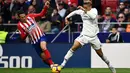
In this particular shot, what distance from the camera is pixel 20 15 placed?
14.9m

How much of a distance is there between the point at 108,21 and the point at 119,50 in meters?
1.69

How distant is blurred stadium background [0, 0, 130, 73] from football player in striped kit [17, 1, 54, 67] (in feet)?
8.03

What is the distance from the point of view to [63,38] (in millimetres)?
20469

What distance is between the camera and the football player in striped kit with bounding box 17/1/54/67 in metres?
14.8

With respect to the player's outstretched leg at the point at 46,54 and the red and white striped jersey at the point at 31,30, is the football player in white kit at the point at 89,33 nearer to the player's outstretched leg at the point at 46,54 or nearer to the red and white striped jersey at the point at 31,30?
the player's outstretched leg at the point at 46,54

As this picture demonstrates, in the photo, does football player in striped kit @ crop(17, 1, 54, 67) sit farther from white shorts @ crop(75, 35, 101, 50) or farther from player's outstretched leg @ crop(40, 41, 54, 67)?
white shorts @ crop(75, 35, 101, 50)

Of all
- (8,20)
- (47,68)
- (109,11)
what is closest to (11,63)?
(47,68)

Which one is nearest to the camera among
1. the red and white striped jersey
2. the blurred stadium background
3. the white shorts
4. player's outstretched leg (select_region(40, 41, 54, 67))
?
the white shorts

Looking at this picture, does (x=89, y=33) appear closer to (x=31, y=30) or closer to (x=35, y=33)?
(x=35, y=33)

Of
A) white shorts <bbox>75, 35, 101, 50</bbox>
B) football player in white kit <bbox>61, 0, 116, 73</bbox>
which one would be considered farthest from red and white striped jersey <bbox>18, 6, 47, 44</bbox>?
white shorts <bbox>75, 35, 101, 50</bbox>

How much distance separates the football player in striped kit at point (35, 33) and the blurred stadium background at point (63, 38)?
2.45 metres

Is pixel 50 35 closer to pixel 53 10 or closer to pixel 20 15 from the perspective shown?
pixel 53 10

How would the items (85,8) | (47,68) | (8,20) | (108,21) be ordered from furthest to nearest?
(8,20), (108,21), (47,68), (85,8)

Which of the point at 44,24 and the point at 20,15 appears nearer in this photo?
the point at 20,15
